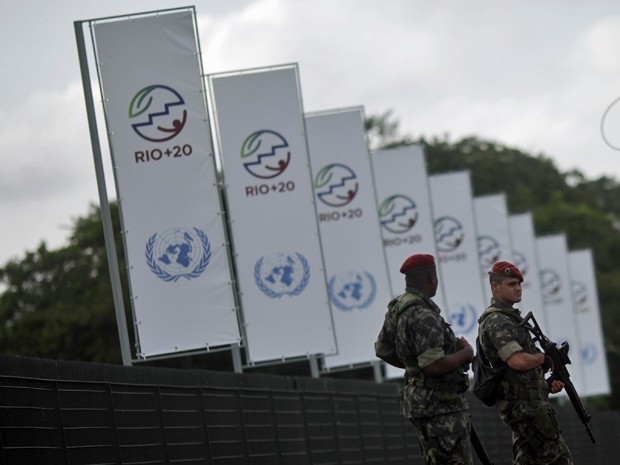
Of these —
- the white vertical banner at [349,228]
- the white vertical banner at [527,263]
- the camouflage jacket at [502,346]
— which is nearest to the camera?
the camouflage jacket at [502,346]

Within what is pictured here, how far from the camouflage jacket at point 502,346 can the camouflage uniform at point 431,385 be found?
0.81 metres

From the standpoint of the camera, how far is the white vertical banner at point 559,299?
38.4 m

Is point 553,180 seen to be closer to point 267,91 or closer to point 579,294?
point 579,294

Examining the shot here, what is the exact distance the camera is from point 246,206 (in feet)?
59.7

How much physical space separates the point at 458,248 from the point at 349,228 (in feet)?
22.6

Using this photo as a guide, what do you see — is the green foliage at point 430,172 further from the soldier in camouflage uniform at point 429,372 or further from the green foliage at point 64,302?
the soldier in camouflage uniform at point 429,372

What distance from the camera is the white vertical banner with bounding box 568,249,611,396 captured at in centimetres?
4244

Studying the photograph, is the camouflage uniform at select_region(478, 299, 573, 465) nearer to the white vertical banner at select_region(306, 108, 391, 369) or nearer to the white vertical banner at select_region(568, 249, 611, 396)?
the white vertical banner at select_region(306, 108, 391, 369)

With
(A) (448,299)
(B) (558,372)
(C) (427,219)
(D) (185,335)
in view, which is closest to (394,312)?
(B) (558,372)

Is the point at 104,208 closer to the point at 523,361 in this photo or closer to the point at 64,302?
the point at 523,361

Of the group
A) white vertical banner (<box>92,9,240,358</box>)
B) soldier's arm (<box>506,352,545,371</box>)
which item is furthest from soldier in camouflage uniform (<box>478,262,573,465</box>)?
white vertical banner (<box>92,9,240,358</box>)

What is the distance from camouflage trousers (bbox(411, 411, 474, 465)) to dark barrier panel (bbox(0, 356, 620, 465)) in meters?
2.59

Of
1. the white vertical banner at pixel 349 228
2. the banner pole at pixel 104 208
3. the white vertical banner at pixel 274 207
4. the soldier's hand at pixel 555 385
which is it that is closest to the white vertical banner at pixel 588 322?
the white vertical banner at pixel 349 228

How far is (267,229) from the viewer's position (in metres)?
18.2
